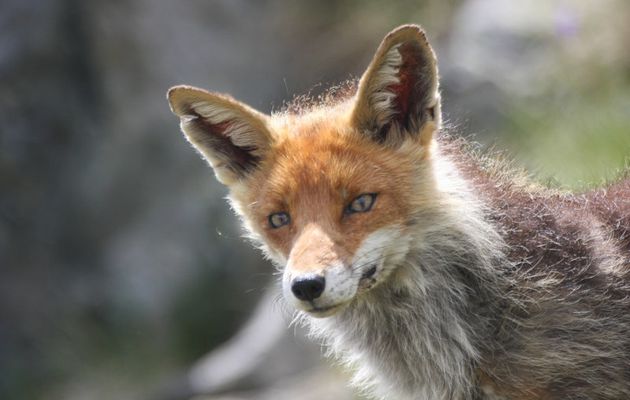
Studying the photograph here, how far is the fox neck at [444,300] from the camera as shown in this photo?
531 cm

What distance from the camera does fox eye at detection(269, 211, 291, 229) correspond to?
5.40 m


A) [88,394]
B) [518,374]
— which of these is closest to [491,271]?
[518,374]

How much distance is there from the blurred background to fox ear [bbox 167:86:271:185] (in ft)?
20.9

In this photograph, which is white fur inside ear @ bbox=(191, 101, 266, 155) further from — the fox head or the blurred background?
the blurred background

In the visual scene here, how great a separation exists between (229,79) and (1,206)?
3.69m

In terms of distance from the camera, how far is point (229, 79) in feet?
45.8

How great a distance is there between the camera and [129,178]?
1330 centimetres

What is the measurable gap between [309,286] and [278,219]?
2.45ft

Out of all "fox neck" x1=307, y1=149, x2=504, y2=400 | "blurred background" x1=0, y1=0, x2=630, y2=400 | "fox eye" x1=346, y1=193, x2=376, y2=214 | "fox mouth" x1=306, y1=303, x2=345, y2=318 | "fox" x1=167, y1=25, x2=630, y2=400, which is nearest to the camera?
"fox mouth" x1=306, y1=303, x2=345, y2=318

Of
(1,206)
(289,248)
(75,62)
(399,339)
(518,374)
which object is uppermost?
(75,62)

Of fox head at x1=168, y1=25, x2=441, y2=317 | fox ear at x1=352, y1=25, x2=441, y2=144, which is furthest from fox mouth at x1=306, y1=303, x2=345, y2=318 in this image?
fox ear at x1=352, y1=25, x2=441, y2=144

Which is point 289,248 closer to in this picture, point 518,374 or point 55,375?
point 518,374

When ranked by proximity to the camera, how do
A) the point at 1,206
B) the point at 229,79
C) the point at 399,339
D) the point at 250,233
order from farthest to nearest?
the point at 229,79
the point at 1,206
the point at 250,233
the point at 399,339

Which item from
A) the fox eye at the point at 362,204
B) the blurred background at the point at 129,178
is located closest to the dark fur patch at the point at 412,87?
the fox eye at the point at 362,204
